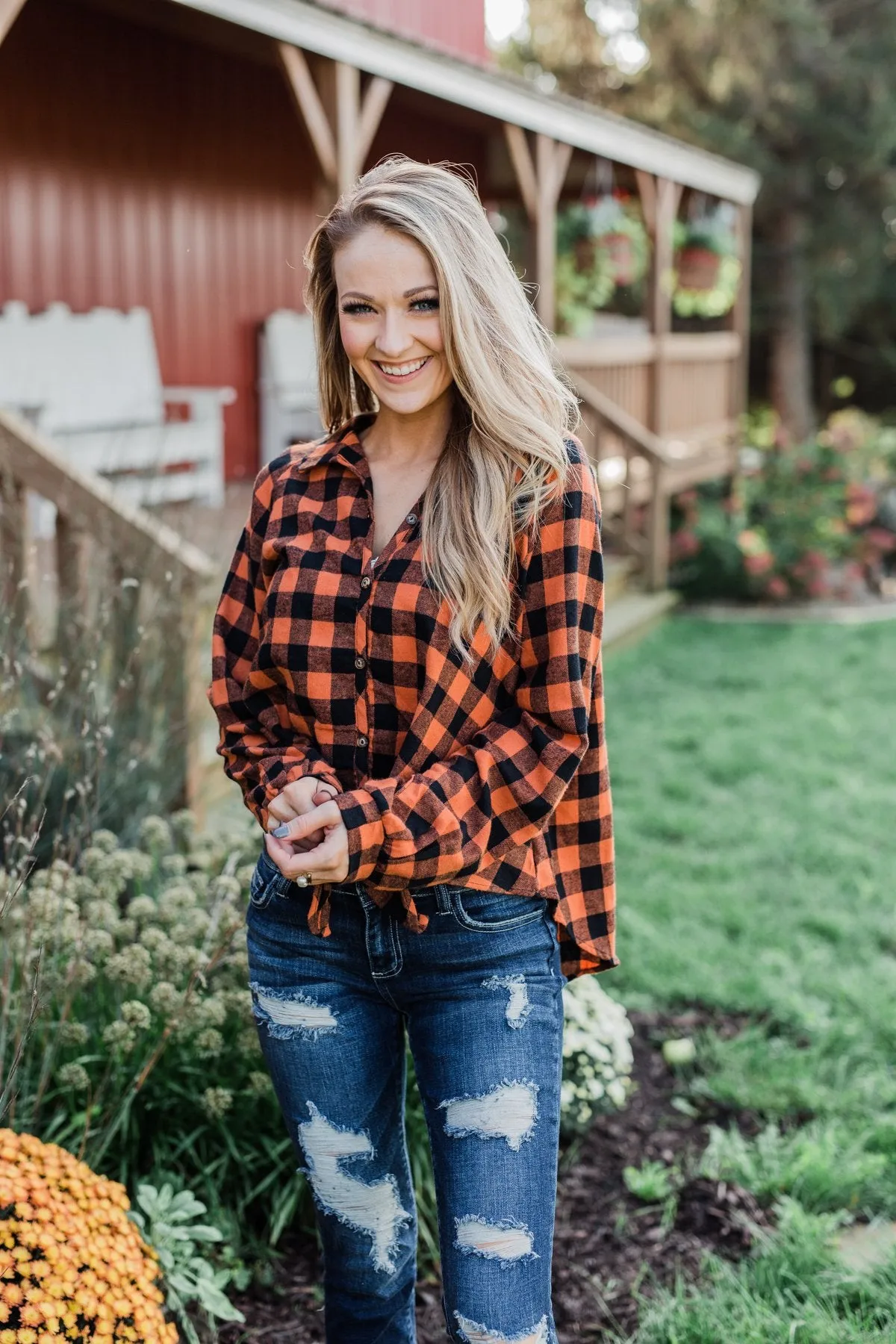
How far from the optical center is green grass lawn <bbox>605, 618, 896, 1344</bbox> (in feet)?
9.13

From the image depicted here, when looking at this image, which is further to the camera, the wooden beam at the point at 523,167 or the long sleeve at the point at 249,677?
the wooden beam at the point at 523,167

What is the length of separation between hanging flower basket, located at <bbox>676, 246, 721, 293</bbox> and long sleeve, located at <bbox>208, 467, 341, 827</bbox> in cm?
1123

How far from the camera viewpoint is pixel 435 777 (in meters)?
1.87

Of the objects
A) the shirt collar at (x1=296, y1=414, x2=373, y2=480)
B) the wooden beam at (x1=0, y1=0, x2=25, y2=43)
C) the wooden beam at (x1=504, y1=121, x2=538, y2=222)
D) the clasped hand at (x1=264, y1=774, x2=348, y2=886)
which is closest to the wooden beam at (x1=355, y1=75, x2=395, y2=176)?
the wooden beam at (x1=504, y1=121, x2=538, y2=222)

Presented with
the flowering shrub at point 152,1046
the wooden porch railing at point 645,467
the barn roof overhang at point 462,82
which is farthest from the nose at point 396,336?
the wooden porch railing at point 645,467

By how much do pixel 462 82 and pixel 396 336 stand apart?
6.44m

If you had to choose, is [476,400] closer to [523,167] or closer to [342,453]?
[342,453]

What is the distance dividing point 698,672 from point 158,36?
17.0ft

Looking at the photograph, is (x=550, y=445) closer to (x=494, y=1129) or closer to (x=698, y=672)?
(x=494, y=1129)

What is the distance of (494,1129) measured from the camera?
6.04 feet

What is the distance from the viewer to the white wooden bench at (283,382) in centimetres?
1000

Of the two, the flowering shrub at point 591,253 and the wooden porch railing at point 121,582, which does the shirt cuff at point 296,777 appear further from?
the flowering shrub at point 591,253

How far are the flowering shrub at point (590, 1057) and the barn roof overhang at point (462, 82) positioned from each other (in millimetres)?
4323

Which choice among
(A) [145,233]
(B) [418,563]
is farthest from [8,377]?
(B) [418,563]
